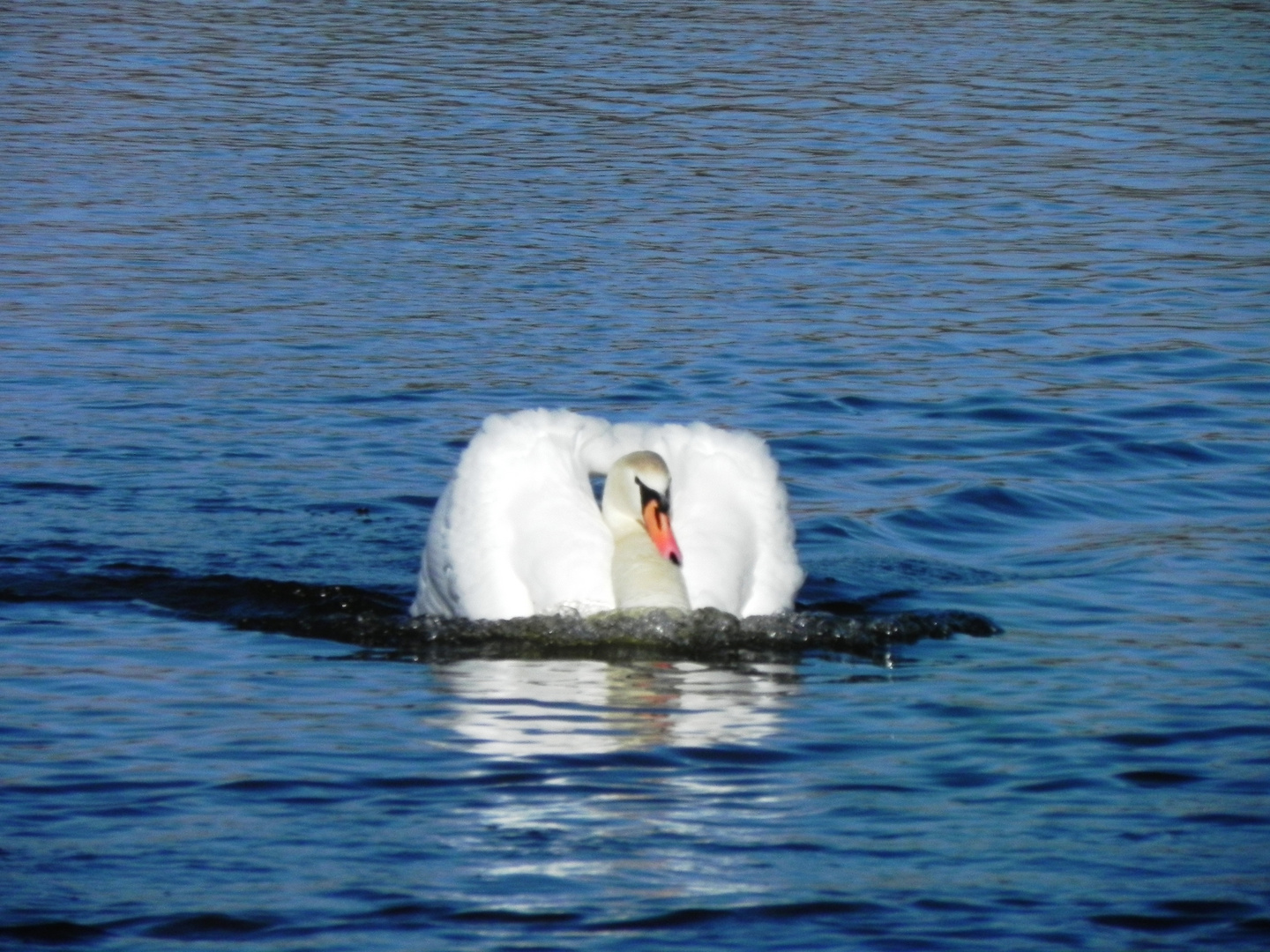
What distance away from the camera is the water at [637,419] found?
255 inches

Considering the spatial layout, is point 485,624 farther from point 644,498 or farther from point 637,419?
point 637,419

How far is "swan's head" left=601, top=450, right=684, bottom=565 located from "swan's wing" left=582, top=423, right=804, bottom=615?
0.18 metres

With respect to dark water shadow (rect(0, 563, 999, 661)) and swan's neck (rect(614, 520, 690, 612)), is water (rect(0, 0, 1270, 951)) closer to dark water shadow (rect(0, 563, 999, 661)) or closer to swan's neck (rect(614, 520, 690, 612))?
dark water shadow (rect(0, 563, 999, 661))

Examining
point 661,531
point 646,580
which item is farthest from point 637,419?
point 646,580

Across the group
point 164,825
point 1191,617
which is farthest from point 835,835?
point 1191,617

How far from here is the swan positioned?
29.1 ft

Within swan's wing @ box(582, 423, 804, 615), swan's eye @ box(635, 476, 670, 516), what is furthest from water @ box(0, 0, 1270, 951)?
swan's eye @ box(635, 476, 670, 516)

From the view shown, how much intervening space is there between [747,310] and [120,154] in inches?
297

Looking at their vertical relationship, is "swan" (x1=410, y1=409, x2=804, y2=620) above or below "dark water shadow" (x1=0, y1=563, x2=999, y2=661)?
above

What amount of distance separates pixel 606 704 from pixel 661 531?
0.91 meters

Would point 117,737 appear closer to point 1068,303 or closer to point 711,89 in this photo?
point 1068,303

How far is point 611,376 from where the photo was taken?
1368cm

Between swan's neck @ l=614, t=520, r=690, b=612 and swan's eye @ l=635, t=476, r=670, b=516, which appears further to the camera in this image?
swan's eye @ l=635, t=476, r=670, b=516

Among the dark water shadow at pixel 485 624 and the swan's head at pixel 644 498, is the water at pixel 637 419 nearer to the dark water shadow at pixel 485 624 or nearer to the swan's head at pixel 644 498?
the dark water shadow at pixel 485 624
